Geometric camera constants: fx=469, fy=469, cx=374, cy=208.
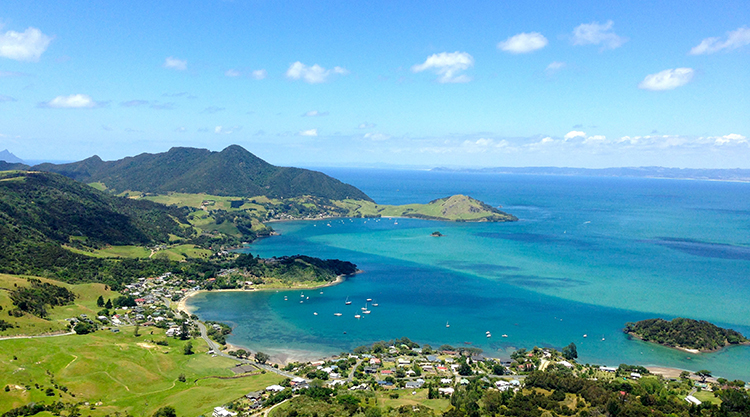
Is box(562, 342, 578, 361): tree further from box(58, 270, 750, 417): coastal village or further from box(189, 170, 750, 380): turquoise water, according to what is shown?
box(189, 170, 750, 380): turquoise water

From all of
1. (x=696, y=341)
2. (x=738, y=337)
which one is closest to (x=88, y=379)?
(x=696, y=341)

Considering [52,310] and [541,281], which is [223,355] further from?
[541,281]

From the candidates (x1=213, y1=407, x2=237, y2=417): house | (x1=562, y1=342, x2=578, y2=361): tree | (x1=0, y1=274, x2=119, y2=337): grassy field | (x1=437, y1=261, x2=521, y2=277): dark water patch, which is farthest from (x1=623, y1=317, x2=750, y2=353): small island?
(x1=0, y1=274, x2=119, y2=337): grassy field

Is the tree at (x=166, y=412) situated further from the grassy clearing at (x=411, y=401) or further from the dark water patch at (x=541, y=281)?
the dark water patch at (x=541, y=281)

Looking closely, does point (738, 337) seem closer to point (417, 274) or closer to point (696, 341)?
point (696, 341)

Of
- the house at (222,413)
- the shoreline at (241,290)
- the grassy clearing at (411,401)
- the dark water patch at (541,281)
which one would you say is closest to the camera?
the house at (222,413)

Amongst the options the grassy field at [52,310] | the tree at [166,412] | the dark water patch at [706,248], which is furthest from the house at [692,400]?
the dark water patch at [706,248]

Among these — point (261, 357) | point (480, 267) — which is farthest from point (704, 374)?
point (480, 267)
